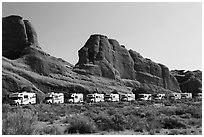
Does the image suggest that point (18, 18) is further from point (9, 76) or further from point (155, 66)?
point (155, 66)

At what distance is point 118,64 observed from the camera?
139 m

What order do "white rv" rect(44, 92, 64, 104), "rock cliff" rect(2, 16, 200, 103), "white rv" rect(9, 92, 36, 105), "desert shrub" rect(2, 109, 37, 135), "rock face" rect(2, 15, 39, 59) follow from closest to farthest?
"desert shrub" rect(2, 109, 37, 135)
"white rv" rect(9, 92, 36, 105)
"white rv" rect(44, 92, 64, 104)
"rock cliff" rect(2, 16, 200, 103)
"rock face" rect(2, 15, 39, 59)

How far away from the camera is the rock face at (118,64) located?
127 meters

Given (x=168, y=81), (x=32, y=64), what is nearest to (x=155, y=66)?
(x=168, y=81)

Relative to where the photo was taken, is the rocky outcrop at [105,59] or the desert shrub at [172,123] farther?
the rocky outcrop at [105,59]

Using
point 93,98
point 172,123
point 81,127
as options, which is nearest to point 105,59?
point 93,98

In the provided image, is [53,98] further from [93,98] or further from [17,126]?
[17,126]

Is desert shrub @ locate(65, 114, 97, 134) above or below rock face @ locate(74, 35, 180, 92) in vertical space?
below

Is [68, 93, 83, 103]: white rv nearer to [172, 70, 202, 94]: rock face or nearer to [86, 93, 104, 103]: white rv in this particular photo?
[86, 93, 104, 103]: white rv

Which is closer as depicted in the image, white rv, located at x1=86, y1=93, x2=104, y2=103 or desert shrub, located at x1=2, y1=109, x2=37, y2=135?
desert shrub, located at x1=2, y1=109, x2=37, y2=135

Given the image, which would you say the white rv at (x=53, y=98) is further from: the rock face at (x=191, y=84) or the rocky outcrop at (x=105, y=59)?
the rock face at (x=191, y=84)

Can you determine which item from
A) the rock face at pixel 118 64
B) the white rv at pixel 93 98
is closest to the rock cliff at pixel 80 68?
the rock face at pixel 118 64

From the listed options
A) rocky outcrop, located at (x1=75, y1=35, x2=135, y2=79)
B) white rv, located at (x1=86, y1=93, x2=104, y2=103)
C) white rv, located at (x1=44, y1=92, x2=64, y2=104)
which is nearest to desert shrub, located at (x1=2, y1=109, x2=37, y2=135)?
white rv, located at (x1=44, y1=92, x2=64, y2=104)

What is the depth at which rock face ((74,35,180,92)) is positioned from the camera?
127062mm
